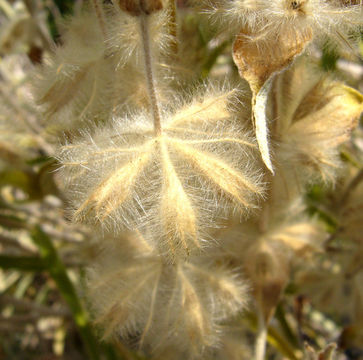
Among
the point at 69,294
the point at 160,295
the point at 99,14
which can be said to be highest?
the point at 99,14

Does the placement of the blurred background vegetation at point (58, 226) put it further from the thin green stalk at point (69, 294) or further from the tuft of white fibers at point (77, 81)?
the tuft of white fibers at point (77, 81)

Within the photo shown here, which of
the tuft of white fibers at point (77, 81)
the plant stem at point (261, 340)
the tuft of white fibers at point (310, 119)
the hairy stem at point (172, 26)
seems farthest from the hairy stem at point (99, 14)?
the plant stem at point (261, 340)

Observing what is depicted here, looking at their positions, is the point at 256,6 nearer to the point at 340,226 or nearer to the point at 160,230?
the point at 160,230

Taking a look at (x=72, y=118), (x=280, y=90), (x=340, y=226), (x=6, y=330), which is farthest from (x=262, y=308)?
(x=6, y=330)

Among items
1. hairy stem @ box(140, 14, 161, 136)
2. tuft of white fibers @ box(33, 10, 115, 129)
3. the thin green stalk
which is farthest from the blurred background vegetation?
hairy stem @ box(140, 14, 161, 136)

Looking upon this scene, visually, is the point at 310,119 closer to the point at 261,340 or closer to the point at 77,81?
the point at 77,81

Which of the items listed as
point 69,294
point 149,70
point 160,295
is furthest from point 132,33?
point 69,294
